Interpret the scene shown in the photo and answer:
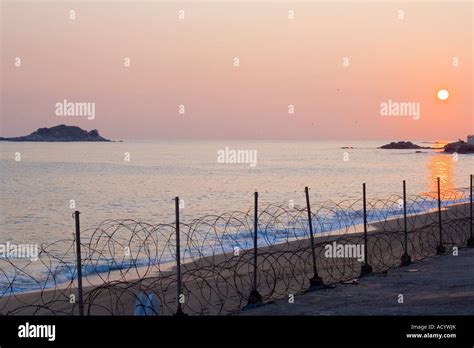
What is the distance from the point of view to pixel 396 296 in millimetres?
10625

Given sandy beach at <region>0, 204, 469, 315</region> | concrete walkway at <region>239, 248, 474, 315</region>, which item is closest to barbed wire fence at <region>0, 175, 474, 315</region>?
sandy beach at <region>0, 204, 469, 315</region>

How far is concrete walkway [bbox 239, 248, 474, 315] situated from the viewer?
9.72 m

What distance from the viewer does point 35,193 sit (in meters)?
56.4

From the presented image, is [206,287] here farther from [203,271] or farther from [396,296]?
[396,296]

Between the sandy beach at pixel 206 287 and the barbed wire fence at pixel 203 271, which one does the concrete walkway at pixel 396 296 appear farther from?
the sandy beach at pixel 206 287

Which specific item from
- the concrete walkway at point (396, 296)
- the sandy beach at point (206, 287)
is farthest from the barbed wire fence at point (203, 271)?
the concrete walkway at point (396, 296)

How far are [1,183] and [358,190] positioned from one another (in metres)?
34.8

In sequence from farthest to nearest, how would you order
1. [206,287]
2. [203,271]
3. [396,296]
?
[203,271]
[206,287]
[396,296]

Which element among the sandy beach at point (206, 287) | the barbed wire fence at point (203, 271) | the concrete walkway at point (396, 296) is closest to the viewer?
the concrete walkway at point (396, 296)

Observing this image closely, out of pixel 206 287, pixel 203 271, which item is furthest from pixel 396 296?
pixel 203 271

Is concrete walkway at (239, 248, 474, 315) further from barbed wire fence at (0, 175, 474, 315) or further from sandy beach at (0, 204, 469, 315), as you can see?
sandy beach at (0, 204, 469, 315)

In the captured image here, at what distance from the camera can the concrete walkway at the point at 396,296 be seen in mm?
9719

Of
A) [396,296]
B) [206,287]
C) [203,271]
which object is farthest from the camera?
[203,271]
